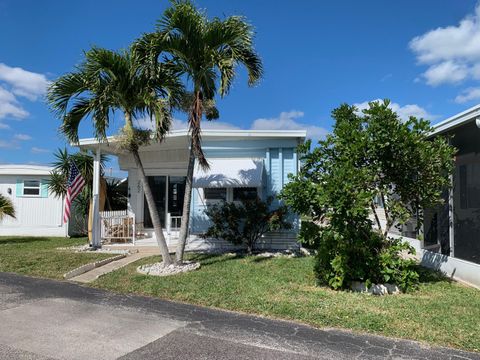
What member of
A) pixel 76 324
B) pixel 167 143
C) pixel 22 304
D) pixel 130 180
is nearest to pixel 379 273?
pixel 76 324

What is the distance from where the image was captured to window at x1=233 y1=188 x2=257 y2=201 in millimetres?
11867

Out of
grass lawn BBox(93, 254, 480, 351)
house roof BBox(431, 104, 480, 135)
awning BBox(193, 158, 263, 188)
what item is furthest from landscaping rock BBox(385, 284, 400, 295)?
awning BBox(193, 158, 263, 188)

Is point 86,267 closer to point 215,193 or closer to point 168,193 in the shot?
point 215,193

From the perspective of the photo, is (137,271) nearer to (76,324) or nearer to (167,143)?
(76,324)

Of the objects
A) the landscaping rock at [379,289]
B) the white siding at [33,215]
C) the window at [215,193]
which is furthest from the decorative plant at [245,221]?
the white siding at [33,215]

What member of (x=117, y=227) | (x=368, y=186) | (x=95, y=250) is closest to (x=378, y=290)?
(x=368, y=186)

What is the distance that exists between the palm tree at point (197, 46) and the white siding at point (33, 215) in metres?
10.8

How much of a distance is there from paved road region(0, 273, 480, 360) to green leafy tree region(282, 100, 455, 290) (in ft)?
6.85

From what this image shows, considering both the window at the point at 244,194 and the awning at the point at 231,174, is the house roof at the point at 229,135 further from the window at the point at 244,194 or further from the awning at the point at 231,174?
the window at the point at 244,194

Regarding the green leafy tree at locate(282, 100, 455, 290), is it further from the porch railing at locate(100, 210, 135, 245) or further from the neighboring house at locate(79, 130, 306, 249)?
the porch railing at locate(100, 210, 135, 245)

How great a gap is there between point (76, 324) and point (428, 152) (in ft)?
19.7

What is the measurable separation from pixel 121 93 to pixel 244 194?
5071 millimetres

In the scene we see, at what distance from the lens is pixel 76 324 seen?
5.19 metres

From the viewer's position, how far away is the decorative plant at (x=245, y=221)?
34.5 feet
